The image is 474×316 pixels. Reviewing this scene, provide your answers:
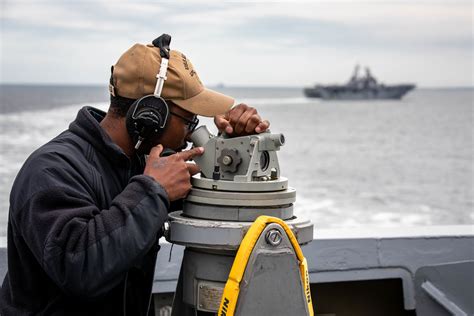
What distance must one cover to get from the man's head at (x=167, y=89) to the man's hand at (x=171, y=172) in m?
0.15

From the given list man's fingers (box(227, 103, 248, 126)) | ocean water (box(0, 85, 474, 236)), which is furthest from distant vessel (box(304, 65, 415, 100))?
man's fingers (box(227, 103, 248, 126))

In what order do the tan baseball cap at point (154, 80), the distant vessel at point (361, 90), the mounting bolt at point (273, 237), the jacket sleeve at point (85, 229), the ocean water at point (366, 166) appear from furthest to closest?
the distant vessel at point (361, 90)
the ocean water at point (366, 166)
the tan baseball cap at point (154, 80)
the mounting bolt at point (273, 237)
the jacket sleeve at point (85, 229)

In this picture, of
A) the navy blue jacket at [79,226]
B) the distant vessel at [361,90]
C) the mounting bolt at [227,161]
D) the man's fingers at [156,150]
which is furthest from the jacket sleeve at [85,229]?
the distant vessel at [361,90]

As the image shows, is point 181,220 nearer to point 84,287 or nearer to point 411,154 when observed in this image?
point 84,287

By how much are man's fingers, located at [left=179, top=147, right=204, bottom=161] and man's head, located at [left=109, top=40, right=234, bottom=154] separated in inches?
4.6

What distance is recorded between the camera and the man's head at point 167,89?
260cm

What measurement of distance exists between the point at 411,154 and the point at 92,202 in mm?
52818

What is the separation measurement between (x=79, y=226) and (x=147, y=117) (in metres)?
0.43

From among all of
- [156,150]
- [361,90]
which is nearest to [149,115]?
[156,150]

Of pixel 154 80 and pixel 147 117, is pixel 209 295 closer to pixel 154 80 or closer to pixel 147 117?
pixel 147 117

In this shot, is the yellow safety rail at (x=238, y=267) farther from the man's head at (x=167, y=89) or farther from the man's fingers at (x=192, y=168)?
the man's head at (x=167, y=89)

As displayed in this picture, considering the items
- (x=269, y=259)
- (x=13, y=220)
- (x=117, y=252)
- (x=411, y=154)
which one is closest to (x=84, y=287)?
(x=117, y=252)

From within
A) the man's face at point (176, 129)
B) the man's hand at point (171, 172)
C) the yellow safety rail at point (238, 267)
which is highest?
the man's face at point (176, 129)

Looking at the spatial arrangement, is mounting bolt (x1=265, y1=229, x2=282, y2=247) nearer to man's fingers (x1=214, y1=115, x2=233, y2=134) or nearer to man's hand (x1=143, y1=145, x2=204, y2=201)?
man's hand (x1=143, y1=145, x2=204, y2=201)
